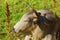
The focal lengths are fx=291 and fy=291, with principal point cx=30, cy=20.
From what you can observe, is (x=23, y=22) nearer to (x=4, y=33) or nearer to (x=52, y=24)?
(x=52, y=24)

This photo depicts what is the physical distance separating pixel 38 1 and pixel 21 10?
1.94 ft

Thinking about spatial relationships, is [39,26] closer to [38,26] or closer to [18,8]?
[38,26]

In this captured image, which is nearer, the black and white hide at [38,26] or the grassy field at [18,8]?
the black and white hide at [38,26]

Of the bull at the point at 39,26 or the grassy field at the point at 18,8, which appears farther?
the grassy field at the point at 18,8

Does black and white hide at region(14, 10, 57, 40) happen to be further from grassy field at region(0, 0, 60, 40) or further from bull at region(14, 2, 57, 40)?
grassy field at region(0, 0, 60, 40)

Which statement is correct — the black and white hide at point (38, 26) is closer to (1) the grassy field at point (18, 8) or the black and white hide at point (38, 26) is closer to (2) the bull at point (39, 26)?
(2) the bull at point (39, 26)

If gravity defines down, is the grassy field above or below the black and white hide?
above

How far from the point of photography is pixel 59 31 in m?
3.99

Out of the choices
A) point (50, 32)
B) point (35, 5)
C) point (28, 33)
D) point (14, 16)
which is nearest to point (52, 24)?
point (50, 32)

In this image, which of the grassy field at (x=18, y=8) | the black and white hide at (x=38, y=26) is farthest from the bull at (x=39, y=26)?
the grassy field at (x=18, y=8)

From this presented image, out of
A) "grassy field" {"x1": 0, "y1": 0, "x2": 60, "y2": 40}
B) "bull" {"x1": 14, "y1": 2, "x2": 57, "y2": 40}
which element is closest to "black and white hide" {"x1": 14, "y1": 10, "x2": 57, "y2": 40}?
"bull" {"x1": 14, "y1": 2, "x2": 57, "y2": 40}

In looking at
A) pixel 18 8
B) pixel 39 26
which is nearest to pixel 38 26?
pixel 39 26

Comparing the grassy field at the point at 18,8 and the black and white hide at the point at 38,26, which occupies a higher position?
the grassy field at the point at 18,8

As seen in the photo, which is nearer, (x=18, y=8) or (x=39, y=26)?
(x=39, y=26)
